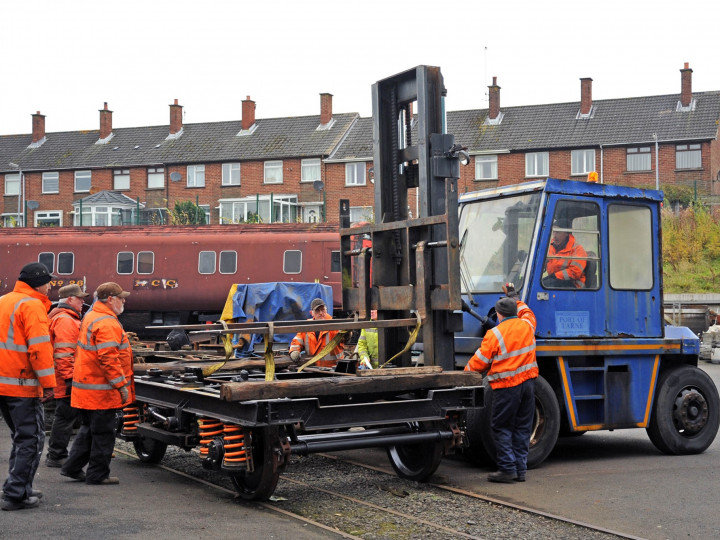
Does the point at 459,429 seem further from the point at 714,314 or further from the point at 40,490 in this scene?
the point at 714,314

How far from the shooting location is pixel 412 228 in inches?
348

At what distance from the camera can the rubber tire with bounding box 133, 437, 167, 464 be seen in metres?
9.56

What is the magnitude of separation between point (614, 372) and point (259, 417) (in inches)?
176

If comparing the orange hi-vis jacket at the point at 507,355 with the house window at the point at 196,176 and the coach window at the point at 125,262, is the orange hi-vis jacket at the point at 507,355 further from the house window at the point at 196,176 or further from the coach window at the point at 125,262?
the house window at the point at 196,176

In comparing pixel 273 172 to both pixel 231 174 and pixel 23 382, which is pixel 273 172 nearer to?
pixel 231 174

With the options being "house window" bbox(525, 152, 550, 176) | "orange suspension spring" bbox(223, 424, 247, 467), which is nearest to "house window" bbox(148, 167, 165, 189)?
"house window" bbox(525, 152, 550, 176)

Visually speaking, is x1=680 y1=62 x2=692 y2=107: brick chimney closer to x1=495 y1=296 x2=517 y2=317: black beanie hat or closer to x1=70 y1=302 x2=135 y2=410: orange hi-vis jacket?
x1=495 y1=296 x2=517 y2=317: black beanie hat

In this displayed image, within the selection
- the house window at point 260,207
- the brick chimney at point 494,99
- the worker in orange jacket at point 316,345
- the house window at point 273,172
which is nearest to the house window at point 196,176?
the house window at point 260,207

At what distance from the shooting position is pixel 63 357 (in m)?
9.65

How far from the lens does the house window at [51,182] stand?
5616 cm

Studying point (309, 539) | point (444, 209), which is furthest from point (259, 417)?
point (444, 209)

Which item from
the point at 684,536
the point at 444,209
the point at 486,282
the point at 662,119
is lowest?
the point at 684,536

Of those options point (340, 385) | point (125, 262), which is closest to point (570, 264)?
point (340, 385)

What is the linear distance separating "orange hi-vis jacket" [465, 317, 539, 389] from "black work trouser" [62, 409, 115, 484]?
3330 millimetres
